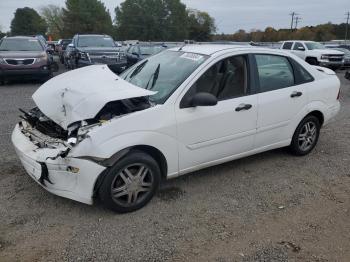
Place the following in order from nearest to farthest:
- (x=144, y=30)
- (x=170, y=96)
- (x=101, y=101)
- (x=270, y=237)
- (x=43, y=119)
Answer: (x=270, y=237), (x=101, y=101), (x=170, y=96), (x=43, y=119), (x=144, y=30)

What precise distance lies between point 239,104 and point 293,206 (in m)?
1.30

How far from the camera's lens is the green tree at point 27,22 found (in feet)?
308

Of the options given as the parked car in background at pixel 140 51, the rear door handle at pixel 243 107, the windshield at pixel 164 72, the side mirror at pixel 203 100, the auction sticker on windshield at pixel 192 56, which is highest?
the auction sticker on windshield at pixel 192 56

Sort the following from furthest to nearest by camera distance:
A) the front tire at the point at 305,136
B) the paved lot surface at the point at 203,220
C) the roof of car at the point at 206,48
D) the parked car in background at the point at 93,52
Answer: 1. the parked car in background at the point at 93,52
2. the front tire at the point at 305,136
3. the roof of car at the point at 206,48
4. the paved lot surface at the point at 203,220

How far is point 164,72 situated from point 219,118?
2.89ft

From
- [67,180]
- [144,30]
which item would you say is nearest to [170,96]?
[67,180]

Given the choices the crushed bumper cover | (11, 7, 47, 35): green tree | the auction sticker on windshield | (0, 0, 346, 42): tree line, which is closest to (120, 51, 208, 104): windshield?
the auction sticker on windshield

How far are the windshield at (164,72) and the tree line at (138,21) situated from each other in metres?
73.0

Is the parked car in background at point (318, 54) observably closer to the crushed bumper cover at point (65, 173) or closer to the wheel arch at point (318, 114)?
the wheel arch at point (318, 114)

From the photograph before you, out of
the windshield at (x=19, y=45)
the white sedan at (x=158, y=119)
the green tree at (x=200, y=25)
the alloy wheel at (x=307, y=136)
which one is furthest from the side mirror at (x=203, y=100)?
the green tree at (x=200, y=25)

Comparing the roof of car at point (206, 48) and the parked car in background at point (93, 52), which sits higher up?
the roof of car at point (206, 48)

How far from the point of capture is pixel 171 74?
4.41 metres

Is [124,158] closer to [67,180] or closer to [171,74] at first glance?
[67,180]

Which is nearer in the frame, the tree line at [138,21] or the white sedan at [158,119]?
the white sedan at [158,119]
